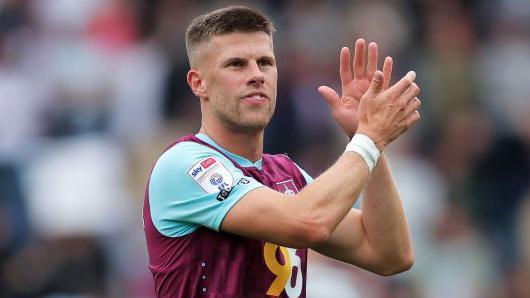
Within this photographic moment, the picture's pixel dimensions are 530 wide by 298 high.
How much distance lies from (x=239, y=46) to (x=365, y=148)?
84 cm

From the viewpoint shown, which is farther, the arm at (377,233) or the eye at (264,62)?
the arm at (377,233)

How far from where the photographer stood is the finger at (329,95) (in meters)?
5.68

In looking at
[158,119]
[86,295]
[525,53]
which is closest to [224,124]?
[86,295]

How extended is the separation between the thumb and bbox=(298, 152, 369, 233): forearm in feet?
1.41

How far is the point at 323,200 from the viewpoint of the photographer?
5.26 meters

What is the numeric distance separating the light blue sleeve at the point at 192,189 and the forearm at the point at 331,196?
30 centimetres

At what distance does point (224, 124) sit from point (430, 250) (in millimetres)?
6097

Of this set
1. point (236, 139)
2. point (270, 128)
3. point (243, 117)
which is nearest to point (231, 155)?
point (236, 139)

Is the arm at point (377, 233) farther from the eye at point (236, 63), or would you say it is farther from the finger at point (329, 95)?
the eye at point (236, 63)

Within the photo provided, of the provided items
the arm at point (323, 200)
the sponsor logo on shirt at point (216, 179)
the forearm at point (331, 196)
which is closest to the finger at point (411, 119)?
the arm at point (323, 200)

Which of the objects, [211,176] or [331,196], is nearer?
[331,196]

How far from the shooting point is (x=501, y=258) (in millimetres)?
11609

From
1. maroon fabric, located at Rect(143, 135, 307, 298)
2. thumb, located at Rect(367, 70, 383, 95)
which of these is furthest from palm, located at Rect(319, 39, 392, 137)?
maroon fabric, located at Rect(143, 135, 307, 298)

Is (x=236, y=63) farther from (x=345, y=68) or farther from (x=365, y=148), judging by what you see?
(x=365, y=148)
